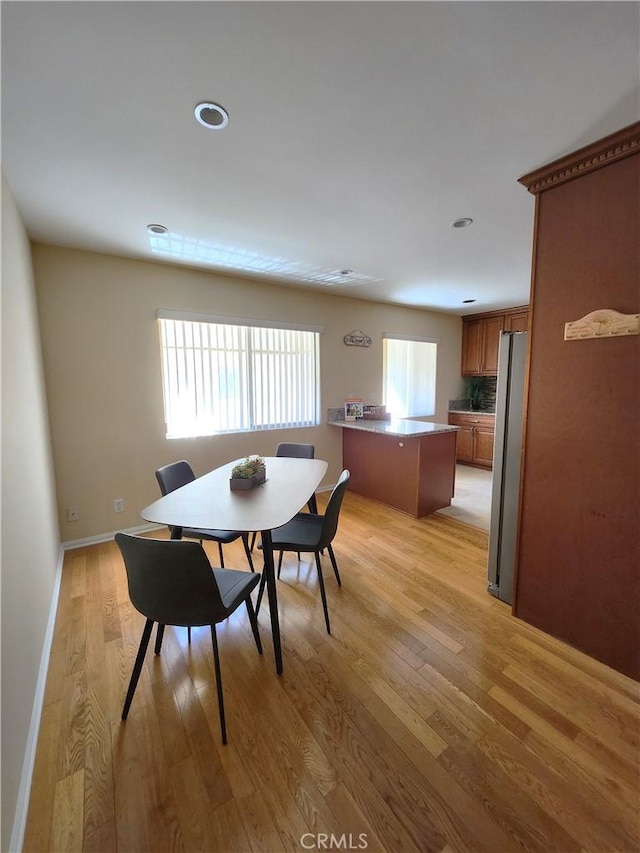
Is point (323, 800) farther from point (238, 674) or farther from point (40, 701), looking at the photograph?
point (40, 701)

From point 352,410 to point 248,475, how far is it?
2576 mm

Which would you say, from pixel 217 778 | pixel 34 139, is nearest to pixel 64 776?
pixel 217 778

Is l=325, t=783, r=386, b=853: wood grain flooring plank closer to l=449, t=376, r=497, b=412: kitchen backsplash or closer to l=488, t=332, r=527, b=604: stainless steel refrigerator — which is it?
l=488, t=332, r=527, b=604: stainless steel refrigerator

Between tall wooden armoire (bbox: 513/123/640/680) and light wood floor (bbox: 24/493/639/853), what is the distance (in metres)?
0.27

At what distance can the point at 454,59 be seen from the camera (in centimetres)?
113

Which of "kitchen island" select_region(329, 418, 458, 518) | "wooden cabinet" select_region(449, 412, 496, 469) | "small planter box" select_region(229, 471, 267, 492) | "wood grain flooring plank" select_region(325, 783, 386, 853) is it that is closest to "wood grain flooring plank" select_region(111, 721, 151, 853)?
"wood grain flooring plank" select_region(325, 783, 386, 853)

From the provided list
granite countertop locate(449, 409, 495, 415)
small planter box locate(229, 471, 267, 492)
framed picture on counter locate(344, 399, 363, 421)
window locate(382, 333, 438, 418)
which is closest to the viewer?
small planter box locate(229, 471, 267, 492)

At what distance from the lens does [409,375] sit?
17.3ft

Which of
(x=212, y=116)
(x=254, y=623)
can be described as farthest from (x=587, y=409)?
(x=212, y=116)

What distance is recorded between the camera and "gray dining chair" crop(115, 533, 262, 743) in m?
1.20

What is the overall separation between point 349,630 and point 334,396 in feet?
9.59

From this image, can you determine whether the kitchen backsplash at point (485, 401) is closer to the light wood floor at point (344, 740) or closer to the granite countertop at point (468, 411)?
the granite countertop at point (468, 411)

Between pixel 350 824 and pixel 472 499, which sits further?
pixel 472 499

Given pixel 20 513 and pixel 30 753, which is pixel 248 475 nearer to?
pixel 20 513
